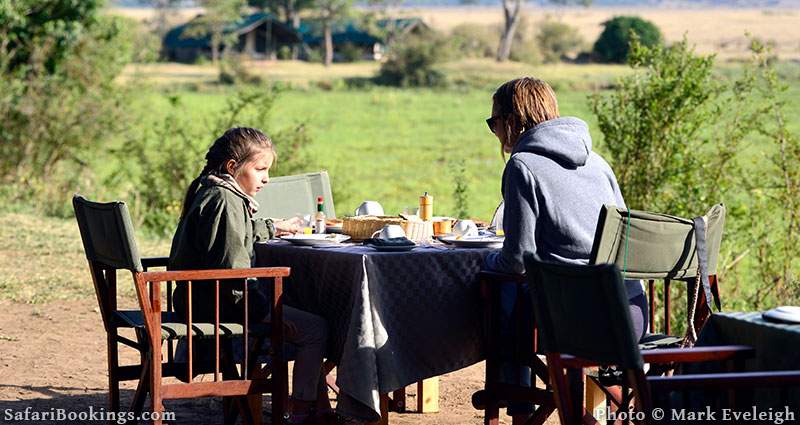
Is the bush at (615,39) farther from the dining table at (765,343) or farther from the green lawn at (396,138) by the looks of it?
A: the dining table at (765,343)

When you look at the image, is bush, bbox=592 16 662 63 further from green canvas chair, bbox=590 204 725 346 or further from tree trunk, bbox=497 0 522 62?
green canvas chair, bbox=590 204 725 346

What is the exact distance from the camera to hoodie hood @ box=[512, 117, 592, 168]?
4.21 metres

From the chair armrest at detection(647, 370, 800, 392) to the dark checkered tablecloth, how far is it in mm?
1365

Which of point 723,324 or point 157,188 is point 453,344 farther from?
point 157,188

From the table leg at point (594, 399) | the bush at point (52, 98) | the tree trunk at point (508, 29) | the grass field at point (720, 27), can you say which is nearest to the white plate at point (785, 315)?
the table leg at point (594, 399)

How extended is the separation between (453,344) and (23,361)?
91.4 inches

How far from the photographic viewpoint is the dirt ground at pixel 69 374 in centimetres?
504

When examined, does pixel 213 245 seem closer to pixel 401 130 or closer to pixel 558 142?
pixel 558 142

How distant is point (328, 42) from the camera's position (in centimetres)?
6088

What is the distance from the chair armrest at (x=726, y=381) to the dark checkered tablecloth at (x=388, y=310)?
1.36m

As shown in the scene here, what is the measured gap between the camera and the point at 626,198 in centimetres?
805

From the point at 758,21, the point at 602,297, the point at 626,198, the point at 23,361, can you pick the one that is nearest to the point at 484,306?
the point at 602,297

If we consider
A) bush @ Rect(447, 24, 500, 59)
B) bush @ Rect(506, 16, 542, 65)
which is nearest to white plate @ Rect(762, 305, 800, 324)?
bush @ Rect(506, 16, 542, 65)

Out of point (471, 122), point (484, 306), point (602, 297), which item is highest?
point (602, 297)
